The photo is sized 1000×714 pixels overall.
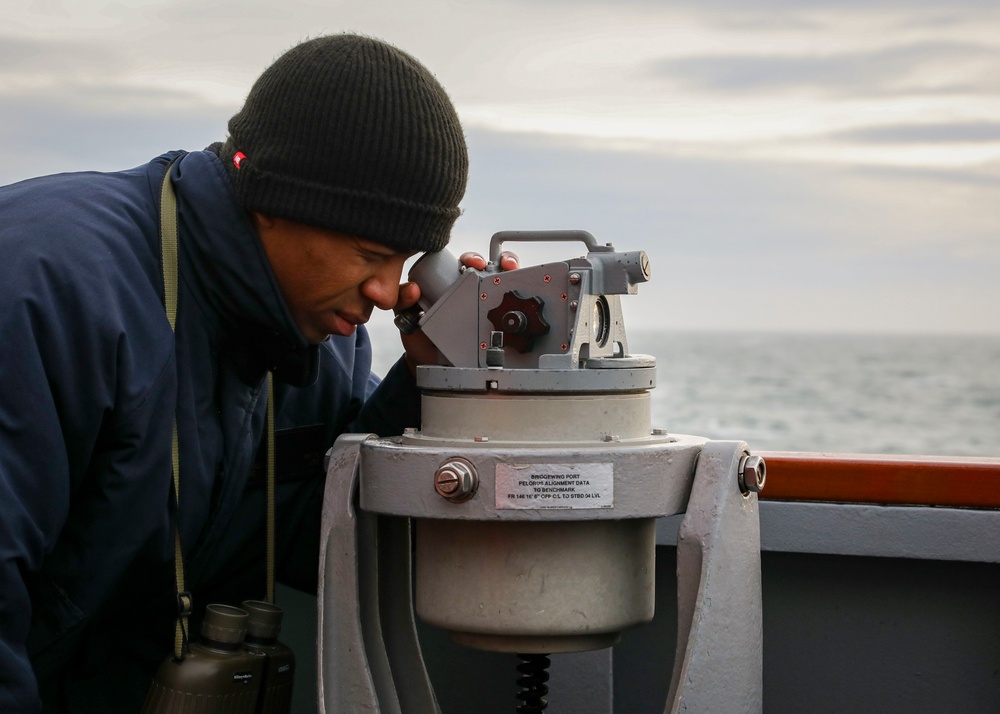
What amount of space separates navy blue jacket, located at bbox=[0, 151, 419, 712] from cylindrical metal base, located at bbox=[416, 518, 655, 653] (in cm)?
43

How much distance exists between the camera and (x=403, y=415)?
Result: 2.05 metres

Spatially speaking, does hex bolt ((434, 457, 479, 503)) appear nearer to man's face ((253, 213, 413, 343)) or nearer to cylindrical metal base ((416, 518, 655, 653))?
cylindrical metal base ((416, 518, 655, 653))

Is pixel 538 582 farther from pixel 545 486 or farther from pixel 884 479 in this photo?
pixel 884 479

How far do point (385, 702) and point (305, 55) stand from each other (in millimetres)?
1008

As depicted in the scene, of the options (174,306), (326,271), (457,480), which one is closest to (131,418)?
(174,306)

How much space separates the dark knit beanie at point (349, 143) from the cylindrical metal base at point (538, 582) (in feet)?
1.55

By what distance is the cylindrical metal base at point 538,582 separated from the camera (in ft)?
5.25

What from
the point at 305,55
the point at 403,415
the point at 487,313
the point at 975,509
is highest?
the point at 305,55

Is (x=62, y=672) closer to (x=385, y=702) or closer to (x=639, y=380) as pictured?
(x=385, y=702)

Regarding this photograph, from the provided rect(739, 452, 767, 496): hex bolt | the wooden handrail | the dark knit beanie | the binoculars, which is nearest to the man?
the dark knit beanie

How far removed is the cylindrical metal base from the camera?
1.60 meters

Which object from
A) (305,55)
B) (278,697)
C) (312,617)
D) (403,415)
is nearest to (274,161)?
(305,55)

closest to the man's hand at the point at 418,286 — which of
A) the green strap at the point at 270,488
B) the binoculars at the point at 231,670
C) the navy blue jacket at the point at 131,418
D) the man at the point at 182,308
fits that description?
the man at the point at 182,308

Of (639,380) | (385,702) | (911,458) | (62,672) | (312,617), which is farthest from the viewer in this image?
(312,617)
